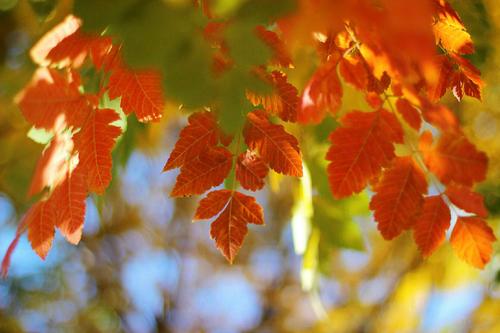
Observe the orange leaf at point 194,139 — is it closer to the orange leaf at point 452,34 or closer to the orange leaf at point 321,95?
the orange leaf at point 321,95

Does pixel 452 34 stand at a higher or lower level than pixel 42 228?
higher

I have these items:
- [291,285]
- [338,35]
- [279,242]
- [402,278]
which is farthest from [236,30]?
[291,285]

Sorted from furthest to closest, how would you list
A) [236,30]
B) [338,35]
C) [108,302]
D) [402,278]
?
[108,302] → [402,278] → [338,35] → [236,30]

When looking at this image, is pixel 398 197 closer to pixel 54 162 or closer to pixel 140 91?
pixel 140 91

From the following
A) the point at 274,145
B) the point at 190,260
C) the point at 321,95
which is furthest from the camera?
the point at 190,260

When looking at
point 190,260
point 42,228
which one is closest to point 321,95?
point 42,228

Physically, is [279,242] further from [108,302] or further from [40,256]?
[40,256]

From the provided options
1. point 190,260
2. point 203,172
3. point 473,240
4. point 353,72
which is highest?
point 353,72

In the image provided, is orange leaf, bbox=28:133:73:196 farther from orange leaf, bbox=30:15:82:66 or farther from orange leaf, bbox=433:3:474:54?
orange leaf, bbox=433:3:474:54
